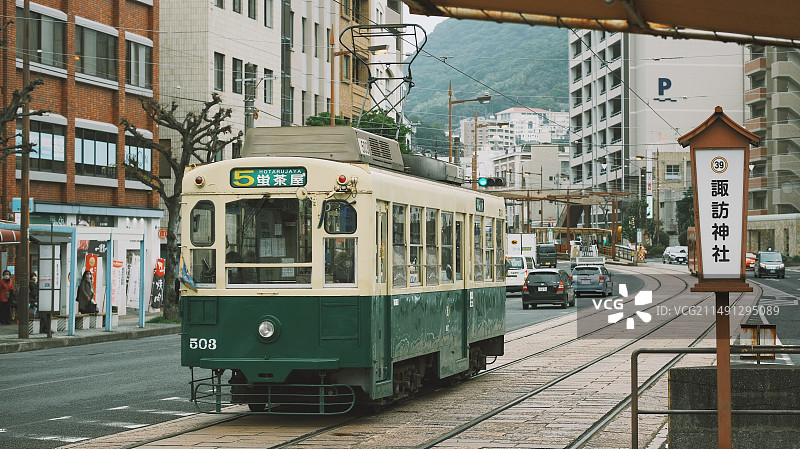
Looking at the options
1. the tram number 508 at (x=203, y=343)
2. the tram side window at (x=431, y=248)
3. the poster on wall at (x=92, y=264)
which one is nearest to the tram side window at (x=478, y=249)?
the tram side window at (x=431, y=248)

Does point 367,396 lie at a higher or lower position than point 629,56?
lower

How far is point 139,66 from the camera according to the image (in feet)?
152

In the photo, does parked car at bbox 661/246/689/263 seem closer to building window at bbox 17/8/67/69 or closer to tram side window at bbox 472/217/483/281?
building window at bbox 17/8/67/69

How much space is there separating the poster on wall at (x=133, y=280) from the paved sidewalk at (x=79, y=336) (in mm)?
4998

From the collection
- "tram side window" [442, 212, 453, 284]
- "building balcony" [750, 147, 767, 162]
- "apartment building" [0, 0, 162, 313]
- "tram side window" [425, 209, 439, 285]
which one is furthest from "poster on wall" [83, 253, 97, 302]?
"building balcony" [750, 147, 767, 162]

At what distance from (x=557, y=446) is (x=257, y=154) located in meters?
5.23

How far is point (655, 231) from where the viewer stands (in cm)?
11281

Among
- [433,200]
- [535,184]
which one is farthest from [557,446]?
[535,184]

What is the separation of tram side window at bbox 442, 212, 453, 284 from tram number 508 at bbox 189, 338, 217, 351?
160 inches

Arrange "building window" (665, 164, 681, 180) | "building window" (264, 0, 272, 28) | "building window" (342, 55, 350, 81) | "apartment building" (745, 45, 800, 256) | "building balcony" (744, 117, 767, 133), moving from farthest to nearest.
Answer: "building window" (665, 164, 681, 180) → "building balcony" (744, 117, 767, 133) → "apartment building" (745, 45, 800, 256) → "building window" (342, 55, 350, 81) → "building window" (264, 0, 272, 28)

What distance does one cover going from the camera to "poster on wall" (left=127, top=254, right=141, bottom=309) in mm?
43969

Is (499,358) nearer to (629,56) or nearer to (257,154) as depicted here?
(257,154)

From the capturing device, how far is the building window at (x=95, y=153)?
4222cm

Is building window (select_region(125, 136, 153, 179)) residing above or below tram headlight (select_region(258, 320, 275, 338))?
above
